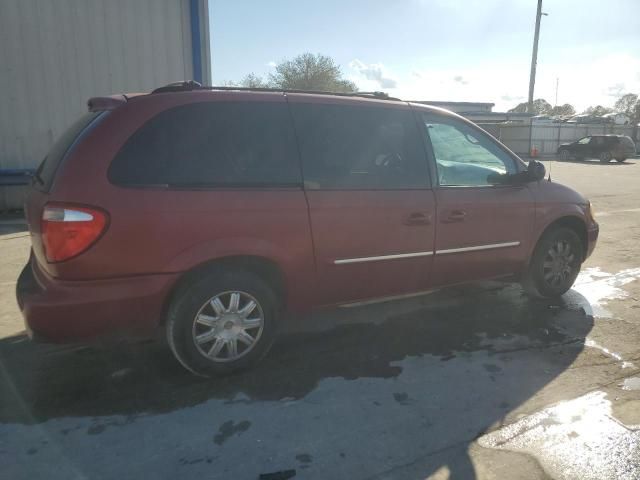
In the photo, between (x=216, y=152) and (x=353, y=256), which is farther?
(x=353, y=256)

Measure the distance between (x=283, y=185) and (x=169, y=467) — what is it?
176 centimetres

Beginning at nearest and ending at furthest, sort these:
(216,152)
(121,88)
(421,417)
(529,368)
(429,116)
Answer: (421,417) → (216,152) → (529,368) → (429,116) → (121,88)

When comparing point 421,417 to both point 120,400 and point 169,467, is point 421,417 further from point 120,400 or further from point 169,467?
point 120,400

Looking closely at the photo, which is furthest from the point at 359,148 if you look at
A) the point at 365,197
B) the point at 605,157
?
the point at 605,157

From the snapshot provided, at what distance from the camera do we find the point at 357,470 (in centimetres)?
240

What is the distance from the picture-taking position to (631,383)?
10.6 ft

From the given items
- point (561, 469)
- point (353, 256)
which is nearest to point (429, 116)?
point (353, 256)

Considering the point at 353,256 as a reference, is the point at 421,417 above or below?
below

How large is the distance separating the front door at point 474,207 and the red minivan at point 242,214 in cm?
2

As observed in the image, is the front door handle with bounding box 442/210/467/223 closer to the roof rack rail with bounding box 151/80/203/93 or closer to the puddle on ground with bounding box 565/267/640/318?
the puddle on ground with bounding box 565/267/640/318

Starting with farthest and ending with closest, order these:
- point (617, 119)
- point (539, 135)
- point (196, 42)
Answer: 1. point (617, 119)
2. point (539, 135)
3. point (196, 42)

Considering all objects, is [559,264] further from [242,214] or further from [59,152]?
[59,152]

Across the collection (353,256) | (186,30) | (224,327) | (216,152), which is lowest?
(224,327)

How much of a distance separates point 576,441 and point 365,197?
1.94 metres
